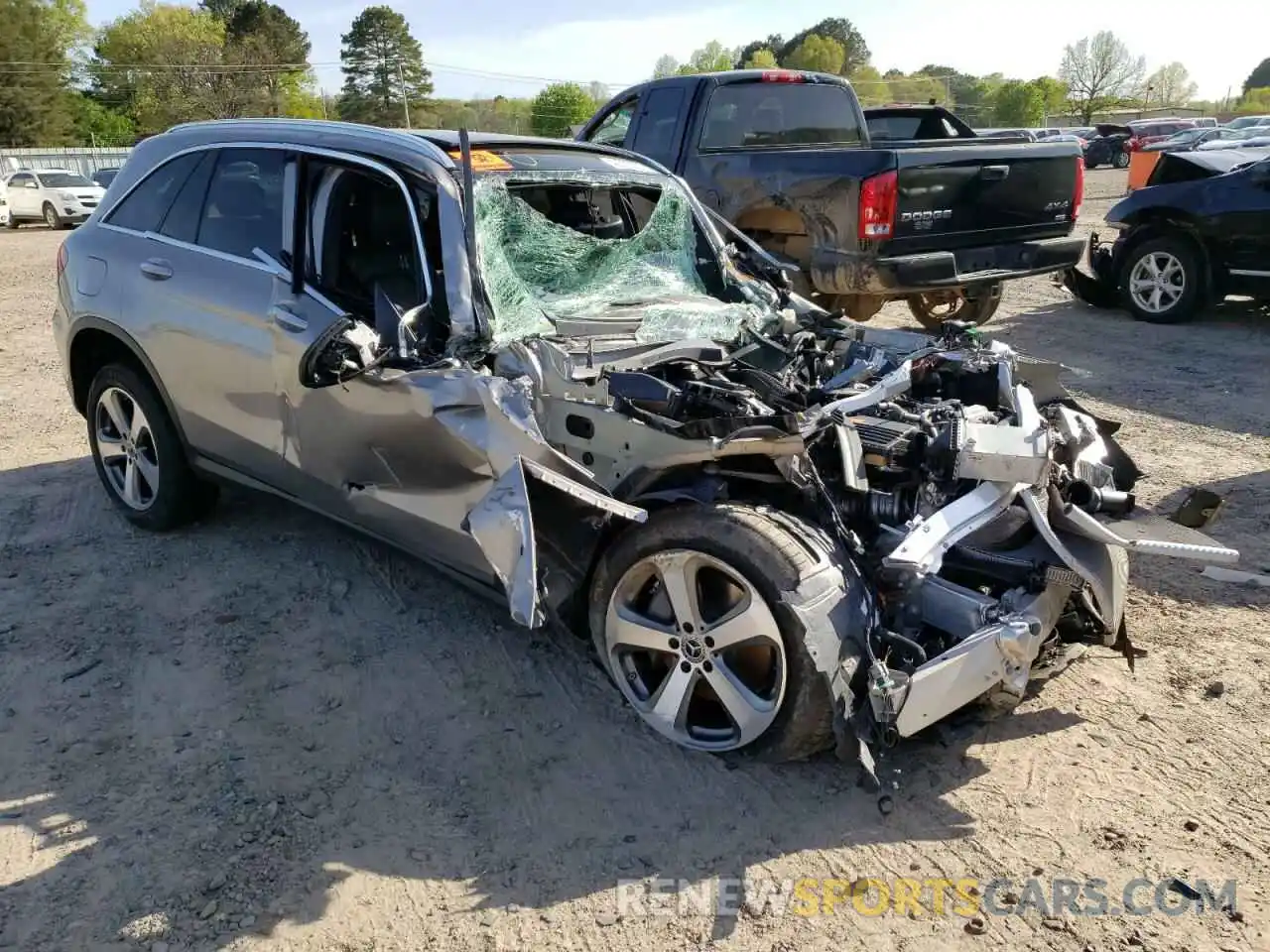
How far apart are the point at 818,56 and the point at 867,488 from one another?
90957 millimetres

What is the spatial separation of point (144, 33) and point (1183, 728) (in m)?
73.1

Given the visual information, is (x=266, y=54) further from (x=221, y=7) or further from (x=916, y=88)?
(x=916, y=88)

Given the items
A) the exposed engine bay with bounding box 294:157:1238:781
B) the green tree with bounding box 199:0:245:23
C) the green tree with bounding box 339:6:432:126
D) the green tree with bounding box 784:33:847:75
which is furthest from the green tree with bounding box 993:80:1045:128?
the exposed engine bay with bounding box 294:157:1238:781

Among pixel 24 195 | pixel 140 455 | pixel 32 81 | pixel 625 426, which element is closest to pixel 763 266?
pixel 625 426

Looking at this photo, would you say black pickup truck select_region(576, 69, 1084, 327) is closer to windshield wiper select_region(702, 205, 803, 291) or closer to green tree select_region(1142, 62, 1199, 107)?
windshield wiper select_region(702, 205, 803, 291)

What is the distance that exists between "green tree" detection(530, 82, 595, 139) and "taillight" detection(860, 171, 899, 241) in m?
47.2

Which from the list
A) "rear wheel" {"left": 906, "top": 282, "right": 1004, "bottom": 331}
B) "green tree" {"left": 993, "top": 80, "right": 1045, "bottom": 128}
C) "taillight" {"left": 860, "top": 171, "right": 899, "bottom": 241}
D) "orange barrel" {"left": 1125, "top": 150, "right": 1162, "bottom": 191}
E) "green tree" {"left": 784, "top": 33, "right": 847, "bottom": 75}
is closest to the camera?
"taillight" {"left": 860, "top": 171, "right": 899, "bottom": 241}

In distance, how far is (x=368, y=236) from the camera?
4031 mm

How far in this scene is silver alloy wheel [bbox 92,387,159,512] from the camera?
495 cm

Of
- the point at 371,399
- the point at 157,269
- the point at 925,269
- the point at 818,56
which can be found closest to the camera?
the point at 371,399

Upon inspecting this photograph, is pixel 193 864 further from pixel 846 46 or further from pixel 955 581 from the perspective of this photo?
pixel 846 46

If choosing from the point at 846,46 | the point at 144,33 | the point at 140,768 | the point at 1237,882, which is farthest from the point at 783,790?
the point at 846,46

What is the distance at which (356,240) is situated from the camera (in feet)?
13.3

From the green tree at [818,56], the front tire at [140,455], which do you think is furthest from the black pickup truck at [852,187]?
the green tree at [818,56]
